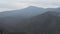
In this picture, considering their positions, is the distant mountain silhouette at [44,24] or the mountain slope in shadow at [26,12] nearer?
the distant mountain silhouette at [44,24]

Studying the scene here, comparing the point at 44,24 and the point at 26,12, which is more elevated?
the point at 26,12

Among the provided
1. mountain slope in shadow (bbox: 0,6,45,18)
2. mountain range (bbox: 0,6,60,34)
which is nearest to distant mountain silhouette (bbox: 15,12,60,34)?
mountain range (bbox: 0,6,60,34)

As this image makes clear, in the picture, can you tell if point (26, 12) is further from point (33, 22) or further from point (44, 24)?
point (44, 24)

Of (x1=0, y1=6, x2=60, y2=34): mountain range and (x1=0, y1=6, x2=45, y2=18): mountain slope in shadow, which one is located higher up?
(x1=0, y1=6, x2=45, y2=18): mountain slope in shadow

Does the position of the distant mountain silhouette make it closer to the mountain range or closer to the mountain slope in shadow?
the mountain range

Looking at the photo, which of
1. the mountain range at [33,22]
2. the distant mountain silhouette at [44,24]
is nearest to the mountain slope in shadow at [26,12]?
the mountain range at [33,22]

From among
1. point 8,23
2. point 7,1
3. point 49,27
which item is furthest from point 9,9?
point 49,27

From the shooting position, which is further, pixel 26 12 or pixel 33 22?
pixel 26 12

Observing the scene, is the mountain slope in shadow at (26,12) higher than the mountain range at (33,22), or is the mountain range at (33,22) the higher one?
the mountain slope in shadow at (26,12)

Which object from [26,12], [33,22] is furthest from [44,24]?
[26,12]

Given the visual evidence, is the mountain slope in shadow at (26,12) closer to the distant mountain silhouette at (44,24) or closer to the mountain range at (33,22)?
the mountain range at (33,22)

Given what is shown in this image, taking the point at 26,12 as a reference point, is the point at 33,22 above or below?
below

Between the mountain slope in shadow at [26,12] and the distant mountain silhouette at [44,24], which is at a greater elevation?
the mountain slope in shadow at [26,12]
